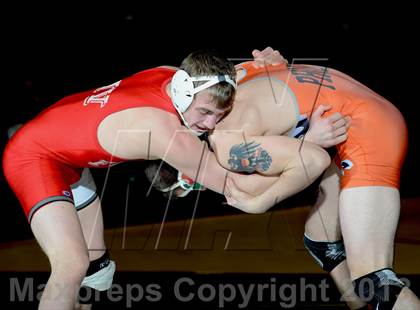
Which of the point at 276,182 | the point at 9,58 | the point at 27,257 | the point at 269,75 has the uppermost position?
the point at 269,75

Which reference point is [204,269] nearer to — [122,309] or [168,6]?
[122,309]

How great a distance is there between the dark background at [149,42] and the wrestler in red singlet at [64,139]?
2606 mm

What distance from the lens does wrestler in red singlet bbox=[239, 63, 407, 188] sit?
3830 mm

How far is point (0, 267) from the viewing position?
5578 mm

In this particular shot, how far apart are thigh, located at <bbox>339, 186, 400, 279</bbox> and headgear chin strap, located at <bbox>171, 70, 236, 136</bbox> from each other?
0.67m

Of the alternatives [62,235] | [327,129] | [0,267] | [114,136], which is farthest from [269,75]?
[0,267]

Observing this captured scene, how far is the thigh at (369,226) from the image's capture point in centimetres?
377

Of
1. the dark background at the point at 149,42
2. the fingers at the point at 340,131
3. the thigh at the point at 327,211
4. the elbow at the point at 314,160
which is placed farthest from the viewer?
the dark background at the point at 149,42

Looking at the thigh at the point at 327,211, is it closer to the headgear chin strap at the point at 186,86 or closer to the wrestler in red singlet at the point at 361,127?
the wrestler in red singlet at the point at 361,127

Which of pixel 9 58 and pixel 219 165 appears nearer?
pixel 219 165

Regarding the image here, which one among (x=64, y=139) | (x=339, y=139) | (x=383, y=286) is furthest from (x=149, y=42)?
(x=383, y=286)

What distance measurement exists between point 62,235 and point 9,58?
3340 millimetres

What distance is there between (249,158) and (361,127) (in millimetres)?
468

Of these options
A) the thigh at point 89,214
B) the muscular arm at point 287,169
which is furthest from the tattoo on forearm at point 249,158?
the thigh at point 89,214
